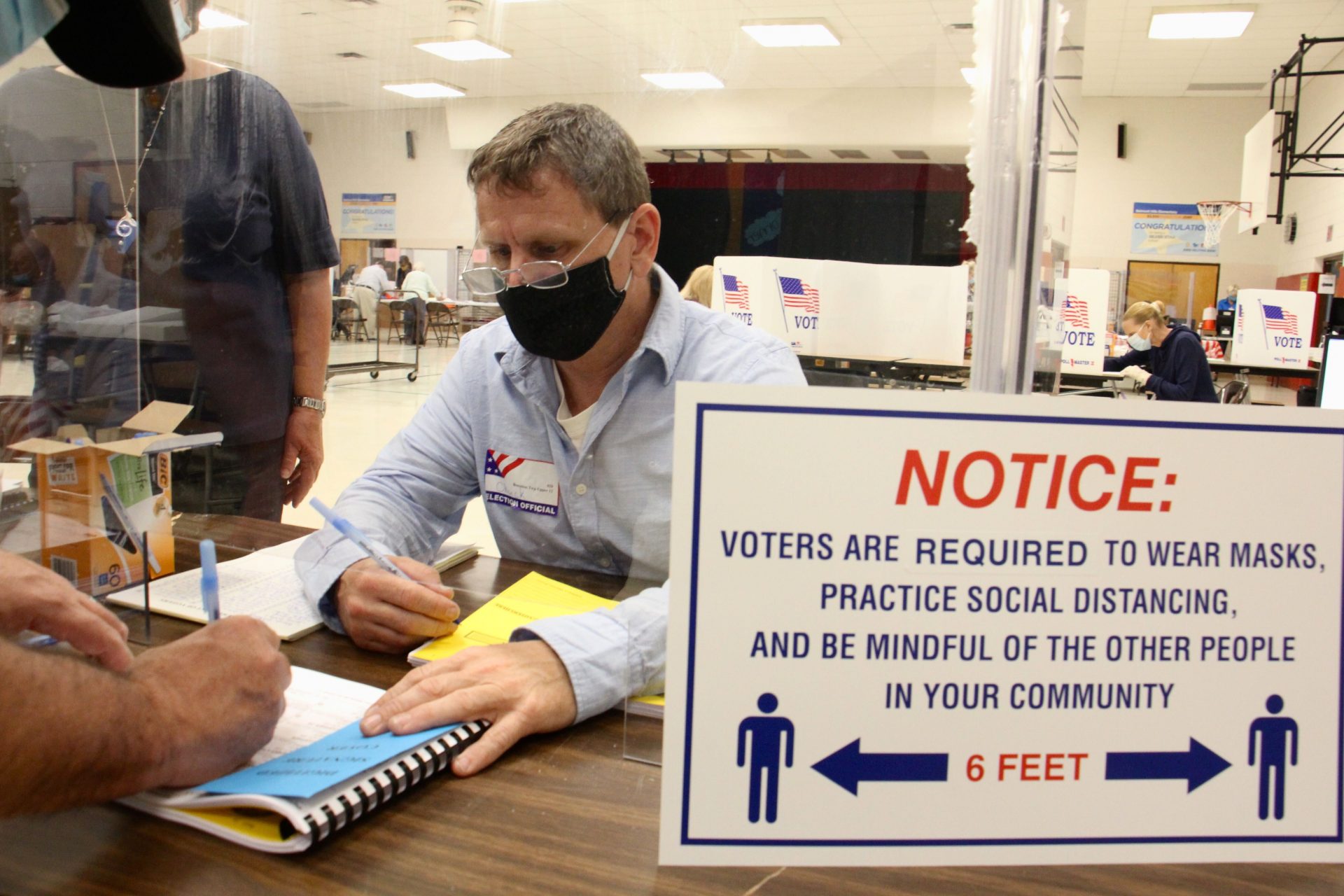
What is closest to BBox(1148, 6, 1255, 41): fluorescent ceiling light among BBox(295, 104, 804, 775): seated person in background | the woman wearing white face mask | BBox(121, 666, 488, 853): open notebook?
the woman wearing white face mask

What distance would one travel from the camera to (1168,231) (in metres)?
9.44

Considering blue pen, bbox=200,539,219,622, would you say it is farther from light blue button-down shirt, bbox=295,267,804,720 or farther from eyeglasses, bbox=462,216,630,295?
eyeglasses, bbox=462,216,630,295

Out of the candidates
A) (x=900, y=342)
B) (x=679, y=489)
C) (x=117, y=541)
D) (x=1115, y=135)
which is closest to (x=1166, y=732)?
(x=679, y=489)

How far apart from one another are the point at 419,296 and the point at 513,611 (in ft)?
5.28

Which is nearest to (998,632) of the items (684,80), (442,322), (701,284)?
(701,284)

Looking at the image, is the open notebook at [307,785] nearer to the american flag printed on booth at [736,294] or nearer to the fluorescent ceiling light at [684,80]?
the american flag printed on booth at [736,294]

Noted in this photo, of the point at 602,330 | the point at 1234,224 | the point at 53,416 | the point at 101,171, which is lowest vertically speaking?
the point at 53,416

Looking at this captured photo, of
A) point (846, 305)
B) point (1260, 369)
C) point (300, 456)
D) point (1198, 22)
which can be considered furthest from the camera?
point (1198, 22)

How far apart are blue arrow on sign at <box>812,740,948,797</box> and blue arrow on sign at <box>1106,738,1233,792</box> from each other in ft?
0.34

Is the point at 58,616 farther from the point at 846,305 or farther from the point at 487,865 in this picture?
the point at 846,305

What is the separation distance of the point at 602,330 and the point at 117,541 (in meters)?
0.64

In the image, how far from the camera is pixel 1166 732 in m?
0.53

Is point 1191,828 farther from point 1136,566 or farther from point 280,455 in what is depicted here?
point 280,455

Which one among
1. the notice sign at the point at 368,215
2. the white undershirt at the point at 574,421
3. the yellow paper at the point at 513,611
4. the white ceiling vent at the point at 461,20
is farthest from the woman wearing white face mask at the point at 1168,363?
the yellow paper at the point at 513,611
